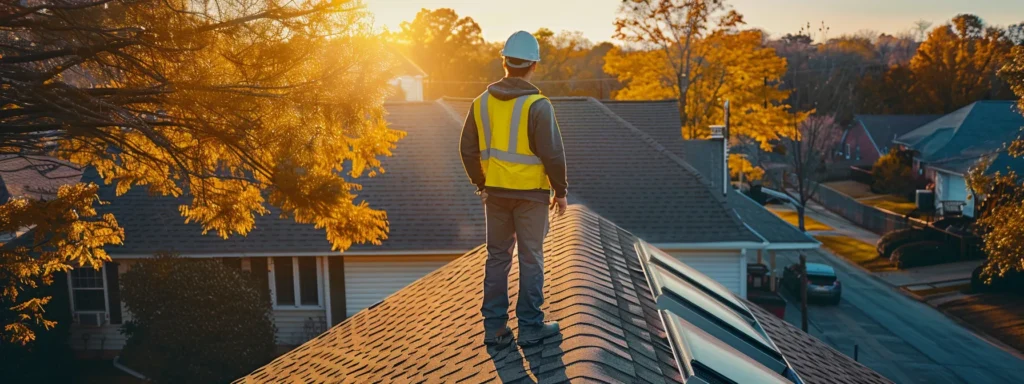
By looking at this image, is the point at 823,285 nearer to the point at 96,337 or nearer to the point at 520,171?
the point at 96,337

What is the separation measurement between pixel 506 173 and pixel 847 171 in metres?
65.6

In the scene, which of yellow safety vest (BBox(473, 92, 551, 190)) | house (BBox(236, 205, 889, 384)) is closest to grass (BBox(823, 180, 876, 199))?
house (BBox(236, 205, 889, 384))

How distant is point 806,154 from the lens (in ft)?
143

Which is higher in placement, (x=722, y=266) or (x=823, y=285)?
(x=722, y=266)

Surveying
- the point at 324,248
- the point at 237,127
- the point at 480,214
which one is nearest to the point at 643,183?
the point at 480,214

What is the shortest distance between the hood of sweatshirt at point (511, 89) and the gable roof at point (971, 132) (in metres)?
46.5

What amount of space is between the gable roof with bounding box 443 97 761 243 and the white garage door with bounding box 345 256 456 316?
12.9 ft

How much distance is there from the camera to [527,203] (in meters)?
5.55

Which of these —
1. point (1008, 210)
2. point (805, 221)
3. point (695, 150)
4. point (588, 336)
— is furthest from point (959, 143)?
point (588, 336)

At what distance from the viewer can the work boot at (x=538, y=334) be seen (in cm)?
513

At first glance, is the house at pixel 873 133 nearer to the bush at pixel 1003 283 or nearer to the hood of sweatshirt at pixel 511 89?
the bush at pixel 1003 283

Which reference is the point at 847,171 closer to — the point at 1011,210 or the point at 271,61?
the point at 1011,210

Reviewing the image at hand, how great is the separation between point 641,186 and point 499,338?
15.1m

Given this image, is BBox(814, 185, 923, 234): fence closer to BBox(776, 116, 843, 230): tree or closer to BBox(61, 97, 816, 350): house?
BBox(776, 116, 843, 230): tree
